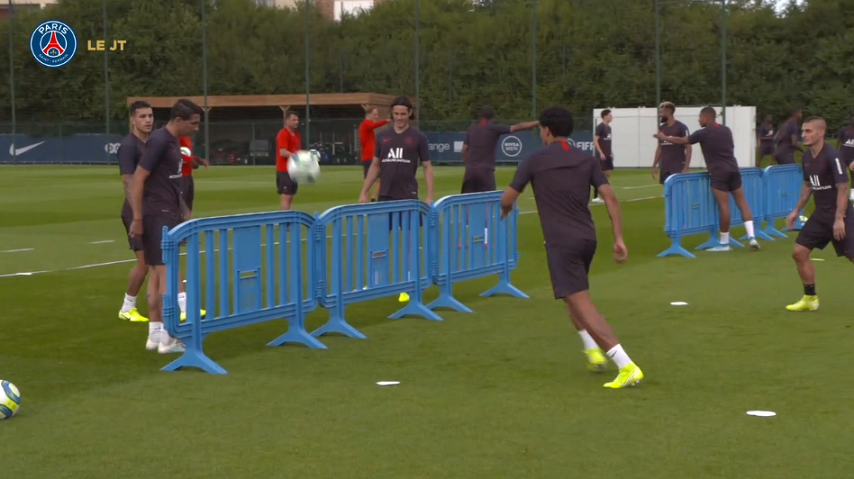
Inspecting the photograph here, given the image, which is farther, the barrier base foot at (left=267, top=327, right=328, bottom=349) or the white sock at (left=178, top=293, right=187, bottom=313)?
the barrier base foot at (left=267, top=327, right=328, bottom=349)

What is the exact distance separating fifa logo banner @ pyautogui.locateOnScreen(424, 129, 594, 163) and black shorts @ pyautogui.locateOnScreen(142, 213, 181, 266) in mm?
38948

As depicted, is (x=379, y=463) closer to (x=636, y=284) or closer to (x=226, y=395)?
(x=226, y=395)

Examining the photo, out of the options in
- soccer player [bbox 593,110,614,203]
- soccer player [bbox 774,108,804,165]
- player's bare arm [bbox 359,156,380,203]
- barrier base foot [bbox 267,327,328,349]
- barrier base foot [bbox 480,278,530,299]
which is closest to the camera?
barrier base foot [bbox 267,327,328,349]

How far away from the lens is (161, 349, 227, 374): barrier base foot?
9.34 metres

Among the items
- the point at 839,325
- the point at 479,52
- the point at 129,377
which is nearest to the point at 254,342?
the point at 129,377

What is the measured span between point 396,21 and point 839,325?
6449 cm

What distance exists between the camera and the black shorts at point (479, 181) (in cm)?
1719

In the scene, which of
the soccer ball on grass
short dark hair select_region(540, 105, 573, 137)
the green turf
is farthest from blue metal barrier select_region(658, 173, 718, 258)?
the soccer ball on grass

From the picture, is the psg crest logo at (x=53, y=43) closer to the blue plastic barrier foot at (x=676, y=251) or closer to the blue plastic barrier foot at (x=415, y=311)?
the blue plastic barrier foot at (x=676, y=251)

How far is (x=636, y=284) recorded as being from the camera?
14.6 meters

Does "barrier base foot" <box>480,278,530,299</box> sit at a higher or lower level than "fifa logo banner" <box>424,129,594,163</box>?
lower

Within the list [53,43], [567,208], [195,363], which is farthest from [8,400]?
[53,43]

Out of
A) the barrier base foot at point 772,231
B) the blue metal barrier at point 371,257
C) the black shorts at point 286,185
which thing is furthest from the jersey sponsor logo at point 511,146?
the blue metal barrier at point 371,257

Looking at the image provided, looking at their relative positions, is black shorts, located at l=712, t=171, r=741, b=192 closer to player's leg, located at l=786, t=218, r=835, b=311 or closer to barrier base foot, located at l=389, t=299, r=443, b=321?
player's leg, located at l=786, t=218, r=835, b=311
